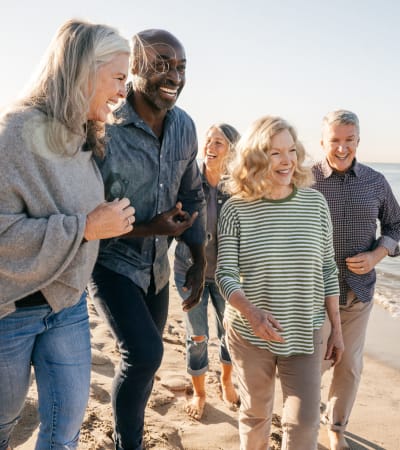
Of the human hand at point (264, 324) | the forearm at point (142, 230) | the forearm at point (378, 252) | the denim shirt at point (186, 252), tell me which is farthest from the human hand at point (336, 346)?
the denim shirt at point (186, 252)

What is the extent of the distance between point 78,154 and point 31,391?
2.21 m

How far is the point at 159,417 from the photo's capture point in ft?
12.4

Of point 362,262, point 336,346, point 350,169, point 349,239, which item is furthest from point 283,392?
point 350,169

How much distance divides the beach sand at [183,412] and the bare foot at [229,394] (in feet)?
0.19

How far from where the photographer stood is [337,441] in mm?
3543

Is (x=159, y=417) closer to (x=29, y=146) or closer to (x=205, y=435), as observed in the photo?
(x=205, y=435)

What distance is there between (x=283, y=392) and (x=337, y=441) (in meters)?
1.16

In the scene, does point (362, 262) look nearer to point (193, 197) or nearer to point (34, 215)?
point (193, 197)

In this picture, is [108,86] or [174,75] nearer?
[108,86]

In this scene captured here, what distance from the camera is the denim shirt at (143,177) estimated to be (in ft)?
8.98

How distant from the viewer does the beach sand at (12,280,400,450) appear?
132 inches

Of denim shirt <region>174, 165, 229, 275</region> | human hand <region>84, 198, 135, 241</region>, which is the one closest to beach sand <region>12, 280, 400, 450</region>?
denim shirt <region>174, 165, 229, 275</region>

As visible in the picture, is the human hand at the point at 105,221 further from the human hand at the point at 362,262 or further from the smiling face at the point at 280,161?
the human hand at the point at 362,262

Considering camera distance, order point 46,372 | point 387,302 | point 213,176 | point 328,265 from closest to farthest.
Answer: point 46,372 < point 328,265 < point 213,176 < point 387,302
